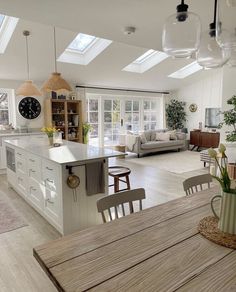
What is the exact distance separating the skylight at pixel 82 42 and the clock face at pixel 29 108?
174 centimetres

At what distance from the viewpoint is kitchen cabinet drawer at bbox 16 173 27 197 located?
3.61m

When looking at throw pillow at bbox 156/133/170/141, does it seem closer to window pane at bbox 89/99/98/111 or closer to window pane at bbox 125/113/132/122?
window pane at bbox 125/113/132/122

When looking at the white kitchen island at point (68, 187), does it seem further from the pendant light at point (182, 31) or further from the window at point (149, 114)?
the window at point (149, 114)

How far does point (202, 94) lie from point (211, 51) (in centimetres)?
728

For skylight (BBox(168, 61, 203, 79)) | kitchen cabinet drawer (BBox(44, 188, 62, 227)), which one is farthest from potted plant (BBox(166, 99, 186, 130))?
kitchen cabinet drawer (BBox(44, 188, 62, 227))

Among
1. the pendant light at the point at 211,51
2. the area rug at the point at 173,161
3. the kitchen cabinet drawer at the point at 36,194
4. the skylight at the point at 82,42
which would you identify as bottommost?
the area rug at the point at 173,161

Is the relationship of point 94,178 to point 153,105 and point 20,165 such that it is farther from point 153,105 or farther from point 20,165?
point 153,105

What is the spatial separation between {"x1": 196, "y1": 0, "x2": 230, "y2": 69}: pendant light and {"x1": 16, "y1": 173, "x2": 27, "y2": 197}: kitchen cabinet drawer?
295 centimetres

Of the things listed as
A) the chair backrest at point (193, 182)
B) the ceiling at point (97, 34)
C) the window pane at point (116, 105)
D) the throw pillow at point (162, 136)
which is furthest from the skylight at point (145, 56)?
the chair backrest at point (193, 182)

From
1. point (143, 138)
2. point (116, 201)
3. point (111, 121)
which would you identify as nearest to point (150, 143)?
point (143, 138)

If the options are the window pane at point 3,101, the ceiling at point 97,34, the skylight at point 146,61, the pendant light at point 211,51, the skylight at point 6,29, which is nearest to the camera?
the pendant light at point 211,51

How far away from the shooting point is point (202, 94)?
28.0ft

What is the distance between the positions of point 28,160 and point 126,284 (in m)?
2.84

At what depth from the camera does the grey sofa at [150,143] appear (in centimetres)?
712
